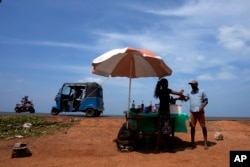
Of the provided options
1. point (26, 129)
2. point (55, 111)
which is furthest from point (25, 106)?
point (26, 129)

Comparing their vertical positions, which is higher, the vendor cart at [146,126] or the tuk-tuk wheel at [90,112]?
the tuk-tuk wheel at [90,112]

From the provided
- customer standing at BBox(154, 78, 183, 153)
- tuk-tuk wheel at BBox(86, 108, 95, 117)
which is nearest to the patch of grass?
customer standing at BBox(154, 78, 183, 153)

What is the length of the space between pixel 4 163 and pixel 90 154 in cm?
239

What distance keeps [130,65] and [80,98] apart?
11.1 m

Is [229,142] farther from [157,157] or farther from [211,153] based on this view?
[157,157]

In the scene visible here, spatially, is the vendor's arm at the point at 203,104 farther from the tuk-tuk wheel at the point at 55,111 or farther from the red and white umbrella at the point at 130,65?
the tuk-tuk wheel at the point at 55,111

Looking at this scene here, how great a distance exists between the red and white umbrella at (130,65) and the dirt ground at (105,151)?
2.38 m

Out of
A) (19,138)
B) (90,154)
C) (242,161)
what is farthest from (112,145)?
(242,161)

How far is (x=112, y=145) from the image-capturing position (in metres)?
11.2

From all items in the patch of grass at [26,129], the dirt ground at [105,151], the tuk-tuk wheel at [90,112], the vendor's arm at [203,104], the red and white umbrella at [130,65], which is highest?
the red and white umbrella at [130,65]

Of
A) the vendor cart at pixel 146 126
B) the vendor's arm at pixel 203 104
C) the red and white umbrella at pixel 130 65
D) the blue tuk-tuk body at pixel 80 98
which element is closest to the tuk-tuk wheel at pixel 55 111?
the blue tuk-tuk body at pixel 80 98

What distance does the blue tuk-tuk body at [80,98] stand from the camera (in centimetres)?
2236

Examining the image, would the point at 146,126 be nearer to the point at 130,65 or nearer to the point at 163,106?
the point at 163,106

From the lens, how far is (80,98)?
74.2 ft
